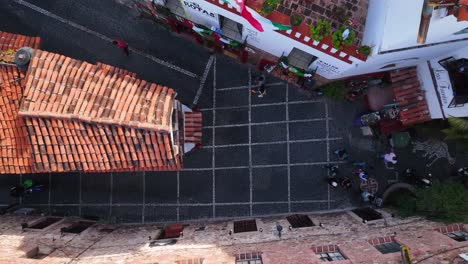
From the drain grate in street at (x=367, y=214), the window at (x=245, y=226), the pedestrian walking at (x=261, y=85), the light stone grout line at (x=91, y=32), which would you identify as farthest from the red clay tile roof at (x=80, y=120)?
the drain grate in street at (x=367, y=214)

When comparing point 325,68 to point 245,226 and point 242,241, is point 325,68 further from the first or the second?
point 242,241

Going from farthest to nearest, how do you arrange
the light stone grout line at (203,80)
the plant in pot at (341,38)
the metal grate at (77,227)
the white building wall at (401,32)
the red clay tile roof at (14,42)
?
the light stone grout line at (203,80), the metal grate at (77,227), the red clay tile roof at (14,42), the plant in pot at (341,38), the white building wall at (401,32)

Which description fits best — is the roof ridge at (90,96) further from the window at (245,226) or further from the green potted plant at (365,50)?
the green potted plant at (365,50)

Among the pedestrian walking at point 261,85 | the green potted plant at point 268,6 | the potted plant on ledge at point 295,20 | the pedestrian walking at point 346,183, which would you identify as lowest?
the pedestrian walking at point 346,183

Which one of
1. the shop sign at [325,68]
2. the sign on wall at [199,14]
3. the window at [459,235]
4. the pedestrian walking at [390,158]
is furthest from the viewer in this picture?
the pedestrian walking at [390,158]

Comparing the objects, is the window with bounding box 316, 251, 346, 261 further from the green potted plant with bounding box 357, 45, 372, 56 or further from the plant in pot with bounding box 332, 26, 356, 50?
the plant in pot with bounding box 332, 26, 356, 50

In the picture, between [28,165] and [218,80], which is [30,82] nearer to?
[28,165]
